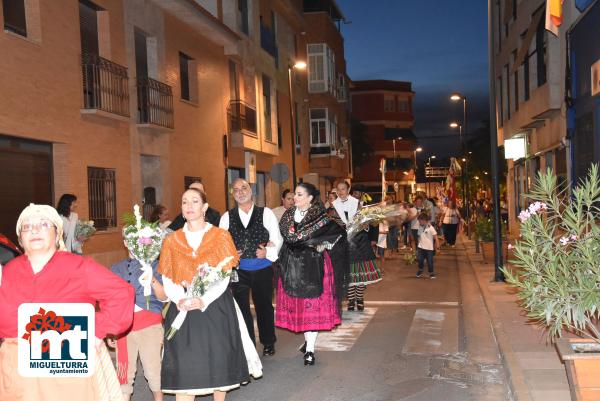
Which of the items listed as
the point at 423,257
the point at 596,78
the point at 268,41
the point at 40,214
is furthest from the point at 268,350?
the point at 268,41

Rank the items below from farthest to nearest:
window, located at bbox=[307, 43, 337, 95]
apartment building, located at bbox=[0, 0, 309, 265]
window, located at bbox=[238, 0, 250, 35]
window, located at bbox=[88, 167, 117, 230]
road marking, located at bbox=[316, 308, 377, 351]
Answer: window, located at bbox=[307, 43, 337, 95]
window, located at bbox=[238, 0, 250, 35]
window, located at bbox=[88, 167, 117, 230]
apartment building, located at bbox=[0, 0, 309, 265]
road marking, located at bbox=[316, 308, 377, 351]

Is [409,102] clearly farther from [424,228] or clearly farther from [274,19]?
[424,228]

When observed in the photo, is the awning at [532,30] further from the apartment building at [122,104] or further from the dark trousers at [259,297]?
the dark trousers at [259,297]

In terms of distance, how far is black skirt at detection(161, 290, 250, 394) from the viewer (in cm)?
525

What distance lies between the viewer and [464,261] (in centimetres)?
1927

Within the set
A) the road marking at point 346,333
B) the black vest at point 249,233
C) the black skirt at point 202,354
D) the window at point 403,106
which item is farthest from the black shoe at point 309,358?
the window at point 403,106

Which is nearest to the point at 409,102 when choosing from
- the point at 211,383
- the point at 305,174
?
the point at 305,174

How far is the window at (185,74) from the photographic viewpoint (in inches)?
798

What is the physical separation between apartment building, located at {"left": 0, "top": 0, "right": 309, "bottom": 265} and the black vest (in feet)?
19.4

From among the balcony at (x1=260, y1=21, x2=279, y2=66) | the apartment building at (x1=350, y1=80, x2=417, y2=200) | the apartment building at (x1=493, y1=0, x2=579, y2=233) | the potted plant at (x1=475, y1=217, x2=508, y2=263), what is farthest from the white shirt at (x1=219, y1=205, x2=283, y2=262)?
the apartment building at (x1=350, y1=80, x2=417, y2=200)

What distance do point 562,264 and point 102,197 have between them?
38.6 ft

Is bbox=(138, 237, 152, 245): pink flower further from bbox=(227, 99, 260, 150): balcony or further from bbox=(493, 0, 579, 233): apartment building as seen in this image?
bbox=(227, 99, 260, 150): balcony

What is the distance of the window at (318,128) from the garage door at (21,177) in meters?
25.9

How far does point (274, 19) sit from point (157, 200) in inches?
631
